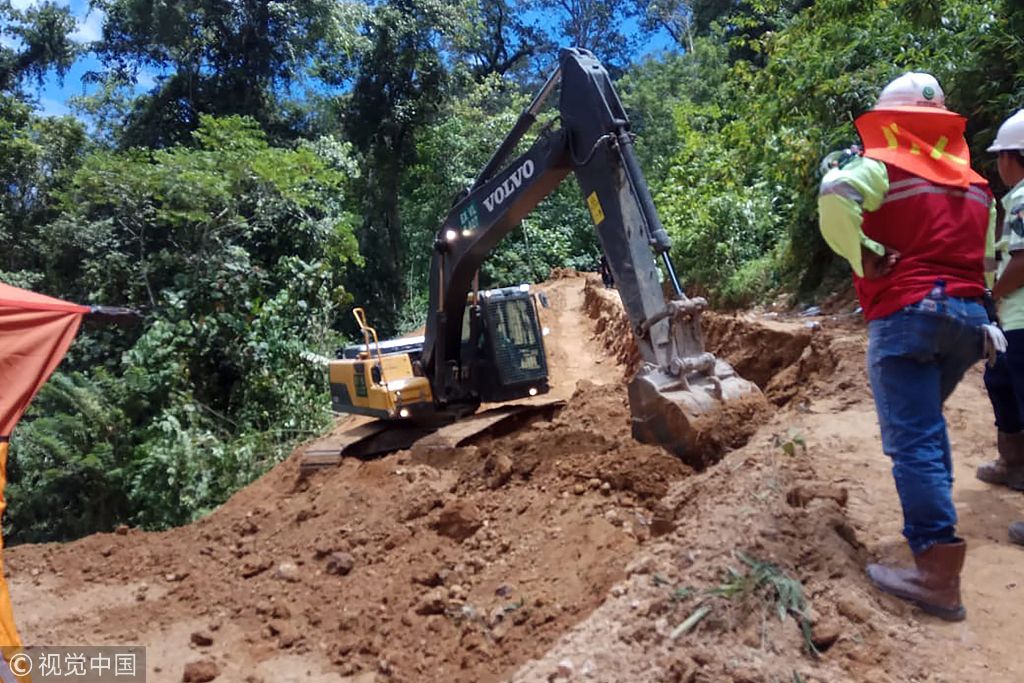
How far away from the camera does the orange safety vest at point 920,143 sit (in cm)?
290

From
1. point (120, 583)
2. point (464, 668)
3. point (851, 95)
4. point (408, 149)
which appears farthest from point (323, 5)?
point (464, 668)

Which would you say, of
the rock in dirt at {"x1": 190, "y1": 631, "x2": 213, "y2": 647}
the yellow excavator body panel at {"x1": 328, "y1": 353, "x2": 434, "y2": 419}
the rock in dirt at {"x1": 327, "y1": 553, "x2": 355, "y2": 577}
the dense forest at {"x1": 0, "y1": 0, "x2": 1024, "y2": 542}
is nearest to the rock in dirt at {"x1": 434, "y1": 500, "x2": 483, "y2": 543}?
the rock in dirt at {"x1": 327, "y1": 553, "x2": 355, "y2": 577}

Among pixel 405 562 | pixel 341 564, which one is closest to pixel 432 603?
pixel 405 562

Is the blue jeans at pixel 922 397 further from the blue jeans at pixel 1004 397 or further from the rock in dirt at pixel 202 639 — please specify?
the rock in dirt at pixel 202 639

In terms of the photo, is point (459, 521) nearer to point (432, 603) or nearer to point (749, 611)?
point (432, 603)

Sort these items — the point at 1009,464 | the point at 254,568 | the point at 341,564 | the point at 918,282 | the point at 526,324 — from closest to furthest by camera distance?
the point at 918,282 < the point at 1009,464 < the point at 341,564 < the point at 254,568 < the point at 526,324

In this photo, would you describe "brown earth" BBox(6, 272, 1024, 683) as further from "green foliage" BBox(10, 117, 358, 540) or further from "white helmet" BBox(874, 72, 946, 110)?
"green foliage" BBox(10, 117, 358, 540)

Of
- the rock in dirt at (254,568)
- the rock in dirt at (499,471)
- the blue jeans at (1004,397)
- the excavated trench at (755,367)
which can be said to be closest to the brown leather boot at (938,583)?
the blue jeans at (1004,397)

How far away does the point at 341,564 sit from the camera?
550 centimetres

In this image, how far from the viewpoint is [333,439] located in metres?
8.06

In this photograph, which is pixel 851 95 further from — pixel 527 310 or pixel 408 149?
pixel 408 149

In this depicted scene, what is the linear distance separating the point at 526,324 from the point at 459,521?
259cm

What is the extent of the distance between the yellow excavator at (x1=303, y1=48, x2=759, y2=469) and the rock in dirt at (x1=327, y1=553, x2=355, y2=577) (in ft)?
4.76

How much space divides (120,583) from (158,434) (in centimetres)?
557
